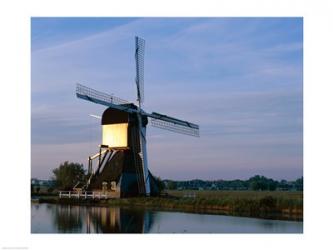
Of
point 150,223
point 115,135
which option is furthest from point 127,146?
point 150,223

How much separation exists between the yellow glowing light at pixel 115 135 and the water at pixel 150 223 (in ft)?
20.1

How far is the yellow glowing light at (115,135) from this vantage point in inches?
1054

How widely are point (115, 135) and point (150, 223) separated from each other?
10402 millimetres

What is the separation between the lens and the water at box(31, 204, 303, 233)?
15.6m

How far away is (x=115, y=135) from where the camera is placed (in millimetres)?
27062

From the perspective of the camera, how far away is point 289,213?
19.2 metres

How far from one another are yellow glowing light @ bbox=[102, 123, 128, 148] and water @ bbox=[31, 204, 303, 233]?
20.1 feet

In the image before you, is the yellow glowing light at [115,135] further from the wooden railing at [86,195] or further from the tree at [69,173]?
the tree at [69,173]

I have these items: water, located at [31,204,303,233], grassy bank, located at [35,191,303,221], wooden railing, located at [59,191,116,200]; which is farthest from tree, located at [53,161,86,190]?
water, located at [31,204,303,233]
